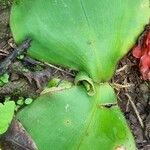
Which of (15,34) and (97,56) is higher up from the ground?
(15,34)

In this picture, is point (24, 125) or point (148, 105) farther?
point (148, 105)

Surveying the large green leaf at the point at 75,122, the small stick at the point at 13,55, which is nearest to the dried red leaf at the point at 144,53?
the large green leaf at the point at 75,122

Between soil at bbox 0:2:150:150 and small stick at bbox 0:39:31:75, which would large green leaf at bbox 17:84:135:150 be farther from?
small stick at bbox 0:39:31:75

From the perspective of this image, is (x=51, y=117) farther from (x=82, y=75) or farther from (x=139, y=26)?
(x=139, y=26)

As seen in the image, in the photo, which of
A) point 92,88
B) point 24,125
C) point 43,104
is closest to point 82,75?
point 92,88

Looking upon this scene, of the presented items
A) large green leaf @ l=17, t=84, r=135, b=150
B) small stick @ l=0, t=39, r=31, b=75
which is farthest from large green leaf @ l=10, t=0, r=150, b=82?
large green leaf @ l=17, t=84, r=135, b=150

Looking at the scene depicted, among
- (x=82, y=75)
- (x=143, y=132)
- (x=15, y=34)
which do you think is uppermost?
Result: (x=15, y=34)
